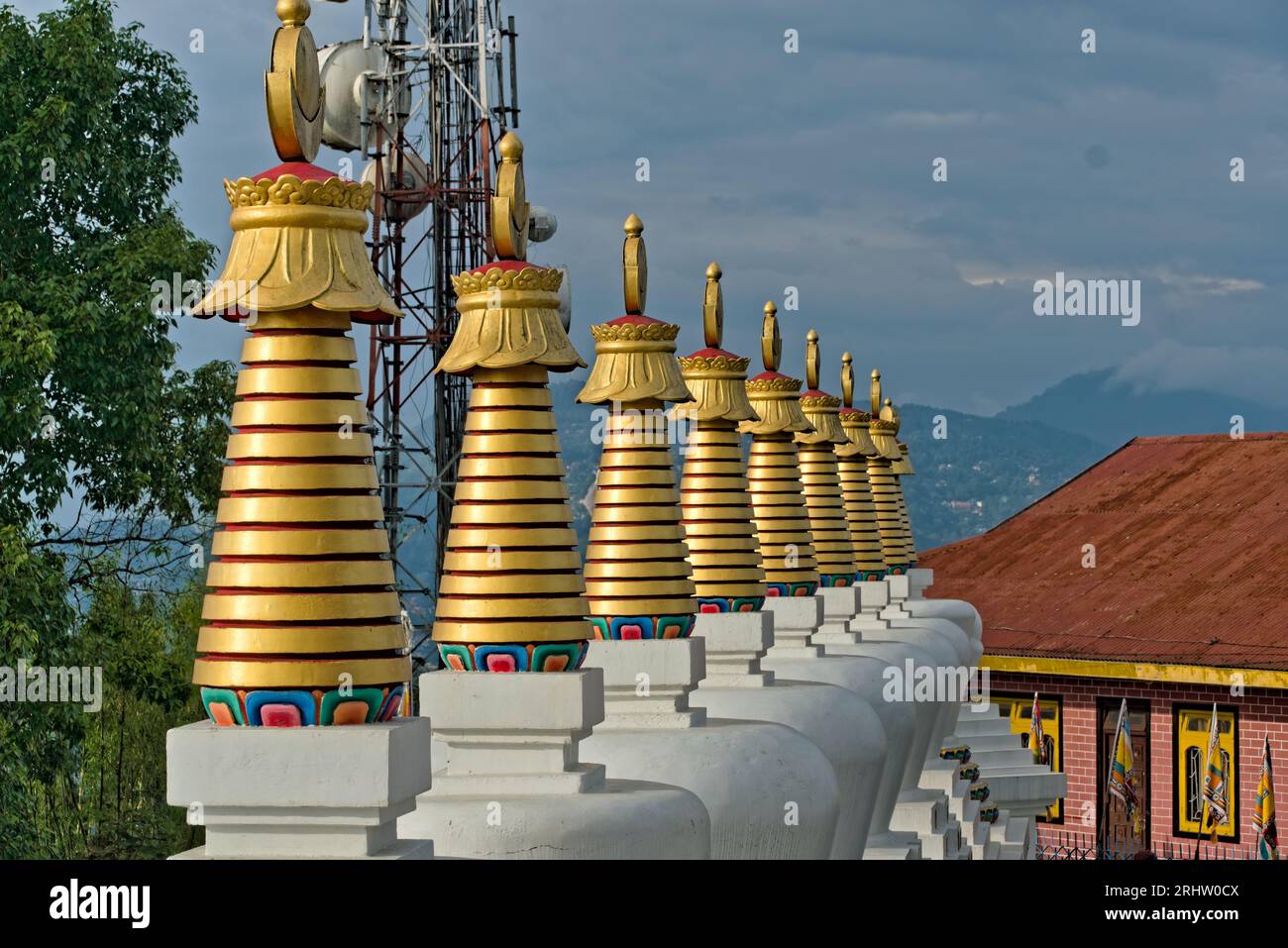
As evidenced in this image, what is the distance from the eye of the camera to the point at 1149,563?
127 ft

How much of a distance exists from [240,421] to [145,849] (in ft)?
57.5

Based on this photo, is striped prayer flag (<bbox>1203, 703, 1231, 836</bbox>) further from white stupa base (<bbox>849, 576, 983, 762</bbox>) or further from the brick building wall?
white stupa base (<bbox>849, 576, 983, 762</bbox>)

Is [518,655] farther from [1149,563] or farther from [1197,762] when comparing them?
[1149,563]

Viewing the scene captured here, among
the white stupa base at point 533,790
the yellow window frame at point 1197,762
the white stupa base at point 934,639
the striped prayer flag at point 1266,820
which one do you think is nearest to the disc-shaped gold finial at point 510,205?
the white stupa base at point 533,790

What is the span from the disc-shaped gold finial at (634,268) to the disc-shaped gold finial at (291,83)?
5.75m

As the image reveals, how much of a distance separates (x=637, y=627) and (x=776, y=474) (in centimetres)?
594

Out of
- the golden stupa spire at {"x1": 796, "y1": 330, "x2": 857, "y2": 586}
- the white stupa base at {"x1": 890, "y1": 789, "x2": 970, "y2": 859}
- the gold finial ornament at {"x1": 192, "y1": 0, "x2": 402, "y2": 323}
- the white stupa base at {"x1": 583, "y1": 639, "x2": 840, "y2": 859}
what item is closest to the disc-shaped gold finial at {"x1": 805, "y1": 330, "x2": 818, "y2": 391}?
the golden stupa spire at {"x1": 796, "y1": 330, "x2": 857, "y2": 586}

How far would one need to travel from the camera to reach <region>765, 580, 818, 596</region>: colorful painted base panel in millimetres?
20094

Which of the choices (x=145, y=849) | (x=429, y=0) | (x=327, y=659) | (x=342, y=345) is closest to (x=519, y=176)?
(x=342, y=345)

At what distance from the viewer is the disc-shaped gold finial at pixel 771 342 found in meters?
19.8

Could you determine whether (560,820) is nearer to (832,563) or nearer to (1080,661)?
(832,563)

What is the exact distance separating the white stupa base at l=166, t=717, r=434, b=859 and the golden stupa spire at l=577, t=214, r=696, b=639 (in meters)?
A: 5.84

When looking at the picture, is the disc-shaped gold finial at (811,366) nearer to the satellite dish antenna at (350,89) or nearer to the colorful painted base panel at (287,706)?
the satellite dish antenna at (350,89)

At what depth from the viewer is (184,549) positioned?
2445cm
